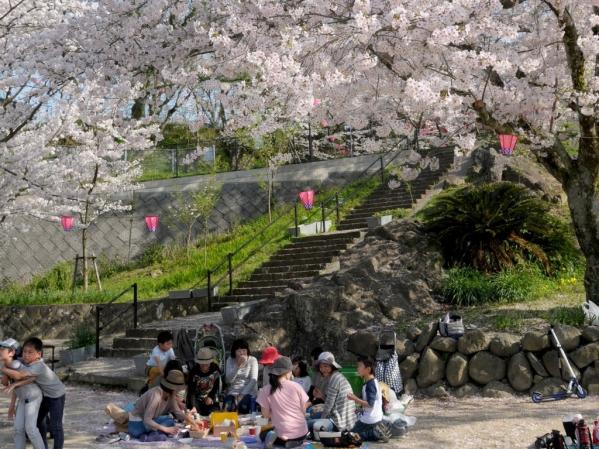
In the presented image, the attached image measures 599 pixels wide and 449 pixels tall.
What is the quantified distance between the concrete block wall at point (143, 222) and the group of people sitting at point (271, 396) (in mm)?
12475

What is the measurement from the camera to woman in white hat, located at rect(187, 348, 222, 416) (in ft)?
30.9

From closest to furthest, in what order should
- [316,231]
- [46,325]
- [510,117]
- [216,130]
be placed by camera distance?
[510,117], [46,325], [316,231], [216,130]

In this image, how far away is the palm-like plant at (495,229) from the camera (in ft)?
42.5

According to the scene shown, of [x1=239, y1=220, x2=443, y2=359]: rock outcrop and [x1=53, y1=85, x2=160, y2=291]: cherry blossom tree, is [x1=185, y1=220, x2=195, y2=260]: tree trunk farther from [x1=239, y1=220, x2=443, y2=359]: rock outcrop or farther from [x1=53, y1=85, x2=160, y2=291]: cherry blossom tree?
[x1=239, y1=220, x2=443, y2=359]: rock outcrop

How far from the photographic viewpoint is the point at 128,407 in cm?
916

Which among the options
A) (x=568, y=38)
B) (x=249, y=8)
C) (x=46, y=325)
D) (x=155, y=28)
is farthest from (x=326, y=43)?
(x=46, y=325)

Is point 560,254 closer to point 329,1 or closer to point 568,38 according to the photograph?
point 568,38

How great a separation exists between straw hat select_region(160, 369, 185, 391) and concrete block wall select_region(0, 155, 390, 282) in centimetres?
1394

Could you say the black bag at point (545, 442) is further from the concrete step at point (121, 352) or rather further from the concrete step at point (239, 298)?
the concrete step at point (239, 298)

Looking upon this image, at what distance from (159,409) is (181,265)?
12079 mm

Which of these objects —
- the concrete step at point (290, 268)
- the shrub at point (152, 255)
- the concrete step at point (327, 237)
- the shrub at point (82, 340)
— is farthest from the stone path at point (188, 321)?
the shrub at point (152, 255)

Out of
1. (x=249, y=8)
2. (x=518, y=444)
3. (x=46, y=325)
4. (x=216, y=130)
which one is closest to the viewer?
(x=518, y=444)

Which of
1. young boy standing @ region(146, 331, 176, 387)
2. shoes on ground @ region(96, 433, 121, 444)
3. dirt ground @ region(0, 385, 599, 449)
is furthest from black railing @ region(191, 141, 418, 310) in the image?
shoes on ground @ region(96, 433, 121, 444)

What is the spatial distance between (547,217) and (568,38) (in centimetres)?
433
